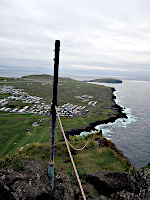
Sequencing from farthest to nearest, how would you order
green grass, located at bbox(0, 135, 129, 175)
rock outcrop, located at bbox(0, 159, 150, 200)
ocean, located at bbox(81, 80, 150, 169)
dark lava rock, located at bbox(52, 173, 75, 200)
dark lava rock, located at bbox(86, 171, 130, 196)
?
1. ocean, located at bbox(81, 80, 150, 169)
2. green grass, located at bbox(0, 135, 129, 175)
3. dark lava rock, located at bbox(86, 171, 130, 196)
4. dark lava rock, located at bbox(52, 173, 75, 200)
5. rock outcrop, located at bbox(0, 159, 150, 200)

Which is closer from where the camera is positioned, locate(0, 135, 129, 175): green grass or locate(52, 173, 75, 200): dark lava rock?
locate(52, 173, 75, 200): dark lava rock

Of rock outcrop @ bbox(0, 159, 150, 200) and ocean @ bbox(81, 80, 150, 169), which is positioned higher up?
rock outcrop @ bbox(0, 159, 150, 200)

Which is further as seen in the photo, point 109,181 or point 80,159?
point 80,159

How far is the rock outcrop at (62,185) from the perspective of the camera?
767 centimetres

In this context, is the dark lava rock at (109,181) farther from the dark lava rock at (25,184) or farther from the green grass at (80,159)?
the dark lava rock at (25,184)

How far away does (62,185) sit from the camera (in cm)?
878

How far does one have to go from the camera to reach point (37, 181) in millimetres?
8516

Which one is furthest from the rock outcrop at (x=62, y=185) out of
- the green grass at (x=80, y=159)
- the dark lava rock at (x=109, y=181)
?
the green grass at (x=80, y=159)

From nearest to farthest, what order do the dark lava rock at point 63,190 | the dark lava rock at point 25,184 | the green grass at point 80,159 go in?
the dark lava rock at point 25,184 → the dark lava rock at point 63,190 → the green grass at point 80,159

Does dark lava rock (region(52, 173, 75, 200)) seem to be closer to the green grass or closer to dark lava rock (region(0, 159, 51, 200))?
dark lava rock (region(0, 159, 51, 200))

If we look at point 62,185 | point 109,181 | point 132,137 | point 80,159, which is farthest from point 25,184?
point 132,137

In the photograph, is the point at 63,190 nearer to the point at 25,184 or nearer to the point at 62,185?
the point at 62,185

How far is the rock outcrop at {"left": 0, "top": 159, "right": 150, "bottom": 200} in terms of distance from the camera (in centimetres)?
767

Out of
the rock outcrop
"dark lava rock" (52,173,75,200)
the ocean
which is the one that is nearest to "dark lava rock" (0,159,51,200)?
the rock outcrop
